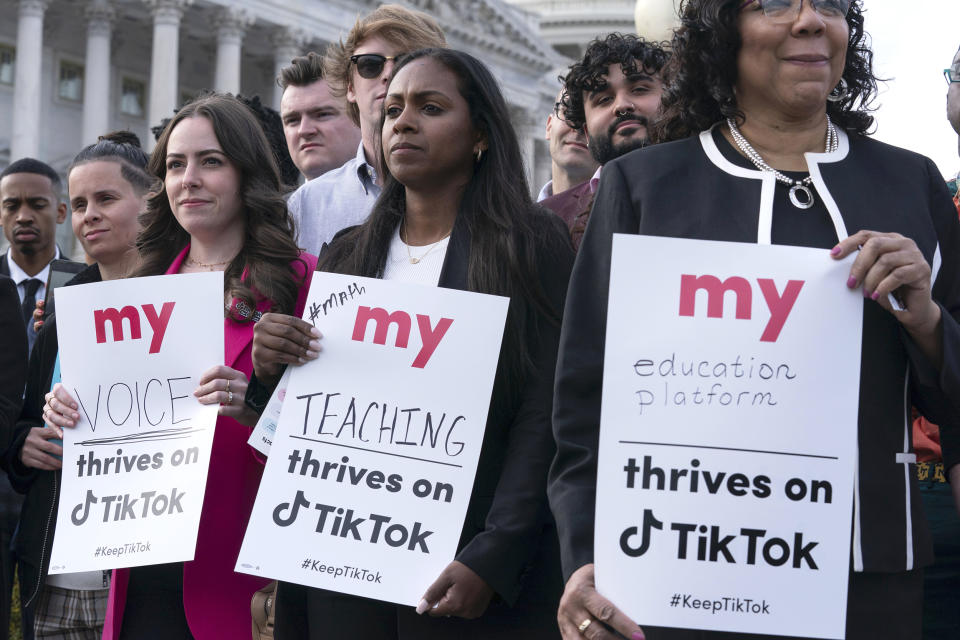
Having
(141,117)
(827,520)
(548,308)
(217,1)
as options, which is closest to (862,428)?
(827,520)

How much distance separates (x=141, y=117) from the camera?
39.3 metres

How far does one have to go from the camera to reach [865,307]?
8.14ft

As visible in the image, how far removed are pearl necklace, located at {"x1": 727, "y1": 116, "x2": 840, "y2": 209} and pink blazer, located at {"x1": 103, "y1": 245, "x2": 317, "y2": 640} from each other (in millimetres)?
1623

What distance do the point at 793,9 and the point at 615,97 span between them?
1799mm

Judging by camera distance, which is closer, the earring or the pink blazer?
the earring

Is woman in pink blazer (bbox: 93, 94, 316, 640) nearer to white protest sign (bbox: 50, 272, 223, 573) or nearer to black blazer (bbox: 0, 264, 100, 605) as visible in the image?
white protest sign (bbox: 50, 272, 223, 573)

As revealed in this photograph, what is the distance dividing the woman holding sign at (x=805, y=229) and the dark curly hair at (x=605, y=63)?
1.56 meters

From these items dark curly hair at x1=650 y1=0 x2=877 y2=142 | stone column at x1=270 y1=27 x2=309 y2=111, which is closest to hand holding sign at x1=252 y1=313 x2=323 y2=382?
dark curly hair at x1=650 y1=0 x2=877 y2=142

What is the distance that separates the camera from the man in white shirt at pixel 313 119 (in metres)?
5.83

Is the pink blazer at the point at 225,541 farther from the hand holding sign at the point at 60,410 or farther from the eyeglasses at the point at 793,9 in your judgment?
the eyeglasses at the point at 793,9

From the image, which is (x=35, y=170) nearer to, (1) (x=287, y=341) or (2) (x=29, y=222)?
(2) (x=29, y=222)

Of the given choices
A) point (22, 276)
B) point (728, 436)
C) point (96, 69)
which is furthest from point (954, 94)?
point (96, 69)

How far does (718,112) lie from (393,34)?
2658 mm

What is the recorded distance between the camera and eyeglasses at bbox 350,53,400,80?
5.11 metres
